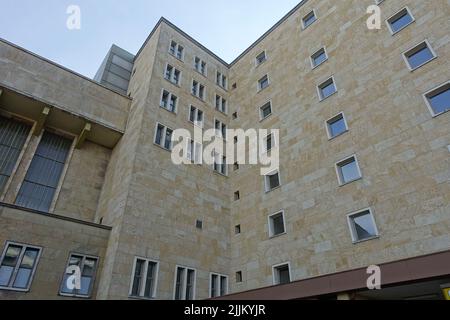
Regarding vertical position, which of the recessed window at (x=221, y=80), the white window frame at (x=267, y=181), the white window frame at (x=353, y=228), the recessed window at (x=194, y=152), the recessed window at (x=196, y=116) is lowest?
the white window frame at (x=353, y=228)

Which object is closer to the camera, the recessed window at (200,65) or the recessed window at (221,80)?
the recessed window at (200,65)

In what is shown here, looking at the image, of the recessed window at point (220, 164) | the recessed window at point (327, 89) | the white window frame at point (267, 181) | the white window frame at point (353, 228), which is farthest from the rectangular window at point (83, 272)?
the recessed window at point (327, 89)

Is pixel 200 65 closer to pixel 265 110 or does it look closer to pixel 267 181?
pixel 265 110

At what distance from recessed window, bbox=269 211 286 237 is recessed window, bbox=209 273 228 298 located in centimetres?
455

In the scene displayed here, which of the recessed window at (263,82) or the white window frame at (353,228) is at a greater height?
the recessed window at (263,82)

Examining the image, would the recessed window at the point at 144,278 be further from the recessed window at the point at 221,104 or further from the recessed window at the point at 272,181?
the recessed window at the point at 221,104

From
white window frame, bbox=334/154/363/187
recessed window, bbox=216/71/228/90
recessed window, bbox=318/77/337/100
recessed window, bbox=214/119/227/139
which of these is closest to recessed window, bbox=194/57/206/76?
recessed window, bbox=216/71/228/90

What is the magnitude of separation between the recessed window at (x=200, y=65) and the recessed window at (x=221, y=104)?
9.14ft

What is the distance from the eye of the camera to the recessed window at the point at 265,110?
2533cm

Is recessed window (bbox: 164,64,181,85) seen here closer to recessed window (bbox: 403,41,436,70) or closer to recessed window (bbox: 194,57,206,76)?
recessed window (bbox: 194,57,206,76)

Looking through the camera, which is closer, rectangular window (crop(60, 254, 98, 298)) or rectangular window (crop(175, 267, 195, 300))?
rectangular window (crop(60, 254, 98, 298))

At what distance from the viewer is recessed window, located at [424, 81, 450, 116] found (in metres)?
15.4

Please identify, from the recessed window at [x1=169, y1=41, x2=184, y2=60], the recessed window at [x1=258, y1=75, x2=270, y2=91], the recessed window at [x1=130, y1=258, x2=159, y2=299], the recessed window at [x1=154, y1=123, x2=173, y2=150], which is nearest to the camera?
the recessed window at [x1=130, y1=258, x2=159, y2=299]
